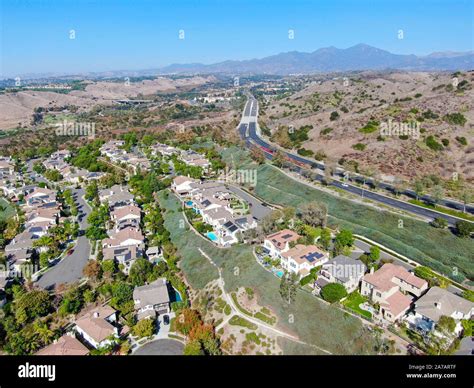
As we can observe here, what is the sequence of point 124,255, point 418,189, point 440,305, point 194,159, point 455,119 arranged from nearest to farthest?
point 440,305 → point 124,255 → point 418,189 → point 455,119 → point 194,159

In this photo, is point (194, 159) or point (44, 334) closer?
point (44, 334)

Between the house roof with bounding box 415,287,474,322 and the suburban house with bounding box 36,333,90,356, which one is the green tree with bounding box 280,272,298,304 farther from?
the suburban house with bounding box 36,333,90,356

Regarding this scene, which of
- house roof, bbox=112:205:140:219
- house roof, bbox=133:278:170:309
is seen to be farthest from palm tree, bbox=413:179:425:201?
house roof, bbox=112:205:140:219

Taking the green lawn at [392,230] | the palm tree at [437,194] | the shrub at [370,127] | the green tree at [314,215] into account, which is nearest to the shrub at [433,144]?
the shrub at [370,127]

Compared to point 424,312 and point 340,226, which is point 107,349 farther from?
point 340,226

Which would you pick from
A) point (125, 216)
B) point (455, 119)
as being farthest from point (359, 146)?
point (125, 216)

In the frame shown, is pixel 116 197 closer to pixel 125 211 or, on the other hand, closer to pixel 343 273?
pixel 125 211

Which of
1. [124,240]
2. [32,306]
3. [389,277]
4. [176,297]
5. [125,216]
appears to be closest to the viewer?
[389,277]
